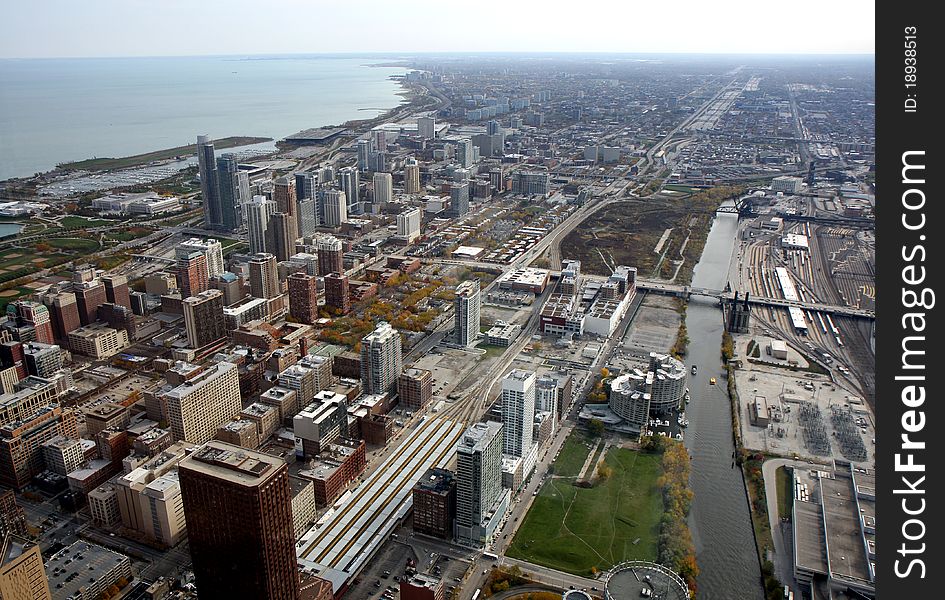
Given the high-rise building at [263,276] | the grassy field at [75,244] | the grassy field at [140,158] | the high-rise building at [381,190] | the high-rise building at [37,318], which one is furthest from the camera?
the grassy field at [140,158]

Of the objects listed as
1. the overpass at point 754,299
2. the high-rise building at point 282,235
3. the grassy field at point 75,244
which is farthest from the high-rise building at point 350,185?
the overpass at point 754,299

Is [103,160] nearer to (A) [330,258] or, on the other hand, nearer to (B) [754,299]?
(A) [330,258]

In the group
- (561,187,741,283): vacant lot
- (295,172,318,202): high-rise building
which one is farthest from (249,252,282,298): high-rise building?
(295,172,318,202): high-rise building

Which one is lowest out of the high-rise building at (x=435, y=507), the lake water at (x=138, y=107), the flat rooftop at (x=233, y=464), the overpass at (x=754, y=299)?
the high-rise building at (x=435, y=507)

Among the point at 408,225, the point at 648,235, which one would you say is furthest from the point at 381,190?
the point at 648,235

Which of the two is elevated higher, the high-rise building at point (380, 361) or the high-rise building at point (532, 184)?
the high-rise building at point (532, 184)

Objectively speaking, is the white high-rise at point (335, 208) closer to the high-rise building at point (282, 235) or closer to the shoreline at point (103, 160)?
the high-rise building at point (282, 235)
